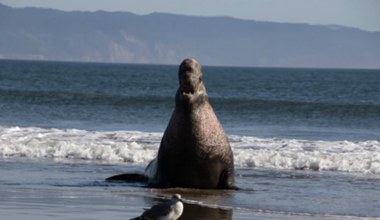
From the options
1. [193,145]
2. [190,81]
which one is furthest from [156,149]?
[190,81]

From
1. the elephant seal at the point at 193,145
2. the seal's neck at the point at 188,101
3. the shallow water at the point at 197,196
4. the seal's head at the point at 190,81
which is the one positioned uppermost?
the seal's head at the point at 190,81

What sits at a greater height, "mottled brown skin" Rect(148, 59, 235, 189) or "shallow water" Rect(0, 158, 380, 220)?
"mottled brown skin" Rect(148, 59, 235, 189)

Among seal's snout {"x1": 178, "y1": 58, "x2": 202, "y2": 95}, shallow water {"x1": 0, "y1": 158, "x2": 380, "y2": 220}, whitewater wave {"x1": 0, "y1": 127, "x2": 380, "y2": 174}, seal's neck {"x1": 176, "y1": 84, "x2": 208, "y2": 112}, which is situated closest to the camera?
shallow water {"x1": 0, "y1": 158, "x2": 380, "y2": 220}

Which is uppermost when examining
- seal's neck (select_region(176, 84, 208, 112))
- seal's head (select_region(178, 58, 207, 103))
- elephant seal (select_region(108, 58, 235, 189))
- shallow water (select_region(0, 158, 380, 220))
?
seal's head (select_region(178, 58, 207, 103))

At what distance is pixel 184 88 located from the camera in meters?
15.1

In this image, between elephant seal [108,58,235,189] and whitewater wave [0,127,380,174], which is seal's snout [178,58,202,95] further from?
whitewater wave [0,127,380,174]

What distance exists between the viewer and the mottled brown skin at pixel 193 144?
15148mm

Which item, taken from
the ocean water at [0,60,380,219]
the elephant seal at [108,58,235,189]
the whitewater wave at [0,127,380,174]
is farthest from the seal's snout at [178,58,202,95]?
the whitewater wave at [0,127,380,174]

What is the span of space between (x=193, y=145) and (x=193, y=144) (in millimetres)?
13

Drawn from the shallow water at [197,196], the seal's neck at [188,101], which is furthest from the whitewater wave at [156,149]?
the seal's neck at [188,101]

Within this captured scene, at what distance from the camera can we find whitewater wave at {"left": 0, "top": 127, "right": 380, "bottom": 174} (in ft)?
65.9

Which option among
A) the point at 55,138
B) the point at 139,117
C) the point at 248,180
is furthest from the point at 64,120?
the point at 248,180

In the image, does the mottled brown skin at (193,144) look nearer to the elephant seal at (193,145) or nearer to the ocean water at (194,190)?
the elephant seal at (193,145)

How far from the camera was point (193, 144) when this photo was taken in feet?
49.8
